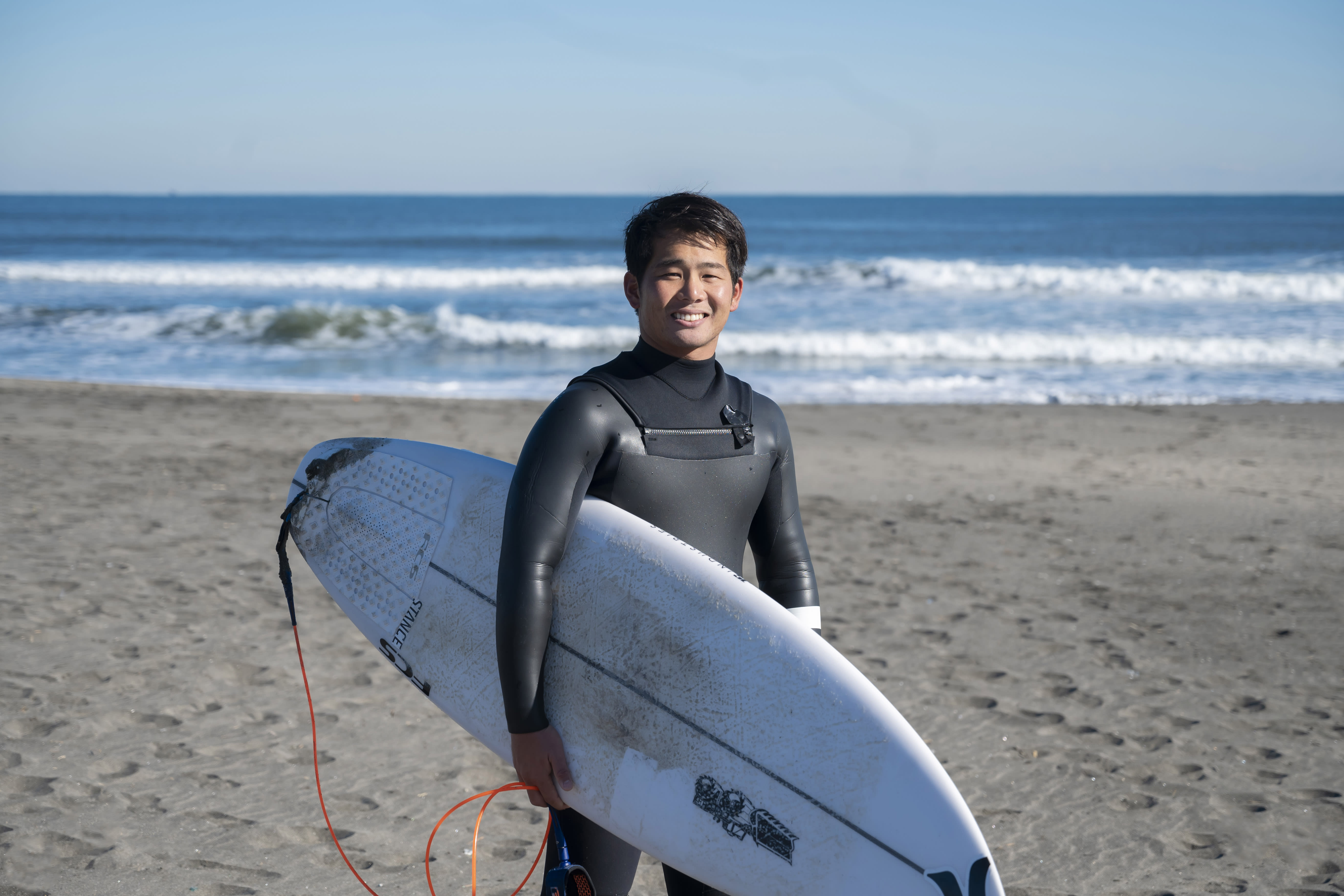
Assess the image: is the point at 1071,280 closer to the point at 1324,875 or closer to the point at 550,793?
the point at 1324,875

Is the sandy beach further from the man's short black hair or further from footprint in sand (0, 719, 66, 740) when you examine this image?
the man's short black hair

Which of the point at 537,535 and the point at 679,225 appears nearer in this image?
the point at 537,535

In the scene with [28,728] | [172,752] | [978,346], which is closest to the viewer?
[172,752]

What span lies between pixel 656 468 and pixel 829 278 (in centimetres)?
2252

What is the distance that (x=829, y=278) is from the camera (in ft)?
76.9

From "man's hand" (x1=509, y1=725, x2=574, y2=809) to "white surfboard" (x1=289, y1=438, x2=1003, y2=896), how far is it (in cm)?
5

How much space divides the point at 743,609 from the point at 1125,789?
222 centimetres

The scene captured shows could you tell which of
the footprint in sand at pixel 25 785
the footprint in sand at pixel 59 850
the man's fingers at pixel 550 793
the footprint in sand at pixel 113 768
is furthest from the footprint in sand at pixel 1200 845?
the footprint in sand at pixel 25 785

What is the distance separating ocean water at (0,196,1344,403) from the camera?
41.0 feet

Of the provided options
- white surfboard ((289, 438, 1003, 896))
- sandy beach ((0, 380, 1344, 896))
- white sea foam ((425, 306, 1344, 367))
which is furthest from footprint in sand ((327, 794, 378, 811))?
white sea foam ((425, 306, 1344, 367))

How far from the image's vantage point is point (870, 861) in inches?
60.0

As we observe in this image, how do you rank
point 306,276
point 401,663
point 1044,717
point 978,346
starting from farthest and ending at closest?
point 306,276, point 978,346, point 1044,717, point 401,663

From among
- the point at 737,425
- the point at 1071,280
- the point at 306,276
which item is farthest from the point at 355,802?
the point at 306,276

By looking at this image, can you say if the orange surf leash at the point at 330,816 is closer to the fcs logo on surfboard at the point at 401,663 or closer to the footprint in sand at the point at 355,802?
the footprint in sand at the point at 355,802
